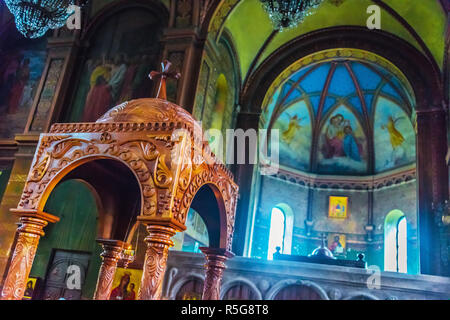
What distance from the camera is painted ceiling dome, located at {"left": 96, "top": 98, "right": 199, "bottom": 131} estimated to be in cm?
395

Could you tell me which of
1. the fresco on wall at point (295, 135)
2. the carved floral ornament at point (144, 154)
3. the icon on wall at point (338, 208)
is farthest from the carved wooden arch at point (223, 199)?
the icon on wall at point (338, 208)

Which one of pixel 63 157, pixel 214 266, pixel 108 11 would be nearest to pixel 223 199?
pixel 214 266

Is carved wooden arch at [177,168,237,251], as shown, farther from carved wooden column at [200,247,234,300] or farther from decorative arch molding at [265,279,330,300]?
decorative arch molding at [265,279,330,300]

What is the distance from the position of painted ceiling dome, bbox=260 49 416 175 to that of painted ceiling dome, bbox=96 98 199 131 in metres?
11.3

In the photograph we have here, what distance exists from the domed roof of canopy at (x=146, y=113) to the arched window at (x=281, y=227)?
42.6ft

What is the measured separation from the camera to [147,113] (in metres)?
3.99

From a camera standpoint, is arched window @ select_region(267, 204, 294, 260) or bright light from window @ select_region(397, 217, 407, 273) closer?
bright light from window @ select_region(397, 217, 407, 273)

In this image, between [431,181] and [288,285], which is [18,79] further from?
[431,181]

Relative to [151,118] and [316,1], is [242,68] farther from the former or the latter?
[151,118]

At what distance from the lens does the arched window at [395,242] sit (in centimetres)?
1509

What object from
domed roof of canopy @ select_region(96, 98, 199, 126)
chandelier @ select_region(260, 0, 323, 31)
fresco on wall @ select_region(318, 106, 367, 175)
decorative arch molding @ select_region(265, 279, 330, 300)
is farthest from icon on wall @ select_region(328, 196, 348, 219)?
domed roof of canopy @ select_region(96, 98, 199, 126)

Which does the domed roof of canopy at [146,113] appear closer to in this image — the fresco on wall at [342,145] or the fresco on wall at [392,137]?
the fresco on wall at [392,137]
